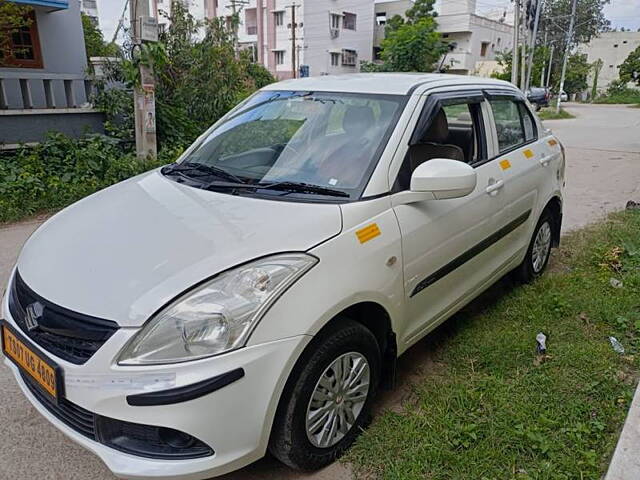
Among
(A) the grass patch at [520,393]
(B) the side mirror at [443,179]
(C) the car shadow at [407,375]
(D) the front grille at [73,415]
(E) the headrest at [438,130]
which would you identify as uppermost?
Result: (E) the headrest at [438,130]

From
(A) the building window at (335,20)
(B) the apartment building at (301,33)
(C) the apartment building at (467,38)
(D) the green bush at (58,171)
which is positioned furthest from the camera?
(C) the apartment building at (467,38)

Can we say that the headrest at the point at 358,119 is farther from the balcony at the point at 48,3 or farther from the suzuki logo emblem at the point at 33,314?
the balcony at the point at 48,3

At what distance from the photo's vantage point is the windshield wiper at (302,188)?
247 centimetres

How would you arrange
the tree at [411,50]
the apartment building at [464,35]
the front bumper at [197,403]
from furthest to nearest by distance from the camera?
the apartment building at [464,35]
the tree at [411,50]
the front bumper at [197,403]

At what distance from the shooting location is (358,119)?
9.34 ft

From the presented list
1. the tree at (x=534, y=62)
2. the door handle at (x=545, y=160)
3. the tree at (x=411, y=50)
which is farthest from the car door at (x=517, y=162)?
the tree at (x=534, y=62)

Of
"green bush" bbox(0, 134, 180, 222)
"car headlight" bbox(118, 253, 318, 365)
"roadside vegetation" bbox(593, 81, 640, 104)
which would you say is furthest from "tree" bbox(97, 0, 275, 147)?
"roadside vegetation" bbox(593, 81, 640, 104)

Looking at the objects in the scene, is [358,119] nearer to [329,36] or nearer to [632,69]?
[329,36]

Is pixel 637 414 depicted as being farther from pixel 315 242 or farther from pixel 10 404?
pixel 10 404

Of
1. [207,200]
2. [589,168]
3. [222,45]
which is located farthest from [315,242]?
[589,168]

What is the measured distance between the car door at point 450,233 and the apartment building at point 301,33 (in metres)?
33.5

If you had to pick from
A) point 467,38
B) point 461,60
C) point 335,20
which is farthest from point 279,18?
point 467,38

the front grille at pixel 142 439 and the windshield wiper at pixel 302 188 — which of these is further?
the windshield wiper at pixel 302 188

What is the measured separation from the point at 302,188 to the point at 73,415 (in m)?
1.36
